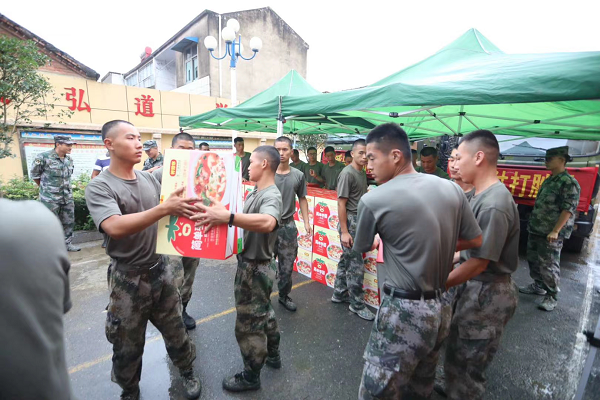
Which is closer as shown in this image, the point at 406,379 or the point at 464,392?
the point at 406,379

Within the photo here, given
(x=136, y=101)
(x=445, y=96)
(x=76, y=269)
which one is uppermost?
(x=136, y=101)

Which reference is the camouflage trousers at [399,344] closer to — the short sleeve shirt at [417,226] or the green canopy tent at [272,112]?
the short sleeve shirt at [417,226]

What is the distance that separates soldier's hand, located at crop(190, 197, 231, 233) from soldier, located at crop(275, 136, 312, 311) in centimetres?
171

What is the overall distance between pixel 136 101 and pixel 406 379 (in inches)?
473

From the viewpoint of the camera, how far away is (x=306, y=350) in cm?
285

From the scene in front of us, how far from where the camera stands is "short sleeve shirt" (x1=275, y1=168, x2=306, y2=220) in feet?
11.4

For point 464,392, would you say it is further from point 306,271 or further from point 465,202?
point 306,271

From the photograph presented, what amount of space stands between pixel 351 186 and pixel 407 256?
78.5 inches

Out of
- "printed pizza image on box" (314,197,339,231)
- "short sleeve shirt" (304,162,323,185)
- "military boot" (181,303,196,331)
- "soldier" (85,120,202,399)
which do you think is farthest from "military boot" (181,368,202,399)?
"short sleeve shirt" (304,162,323,185)

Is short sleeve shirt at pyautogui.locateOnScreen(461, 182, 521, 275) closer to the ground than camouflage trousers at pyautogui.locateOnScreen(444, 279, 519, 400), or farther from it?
farther from it

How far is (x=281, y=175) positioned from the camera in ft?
11.9

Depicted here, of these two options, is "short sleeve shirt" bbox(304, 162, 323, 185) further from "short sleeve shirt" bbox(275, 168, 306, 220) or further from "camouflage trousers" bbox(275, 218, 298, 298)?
"camouflage trousers" bbox(275, 218, 298, 298)

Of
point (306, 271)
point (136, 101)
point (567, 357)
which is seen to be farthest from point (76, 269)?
point (136, 101)

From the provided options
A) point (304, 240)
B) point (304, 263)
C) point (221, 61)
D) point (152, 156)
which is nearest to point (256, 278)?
point (304, 240)
